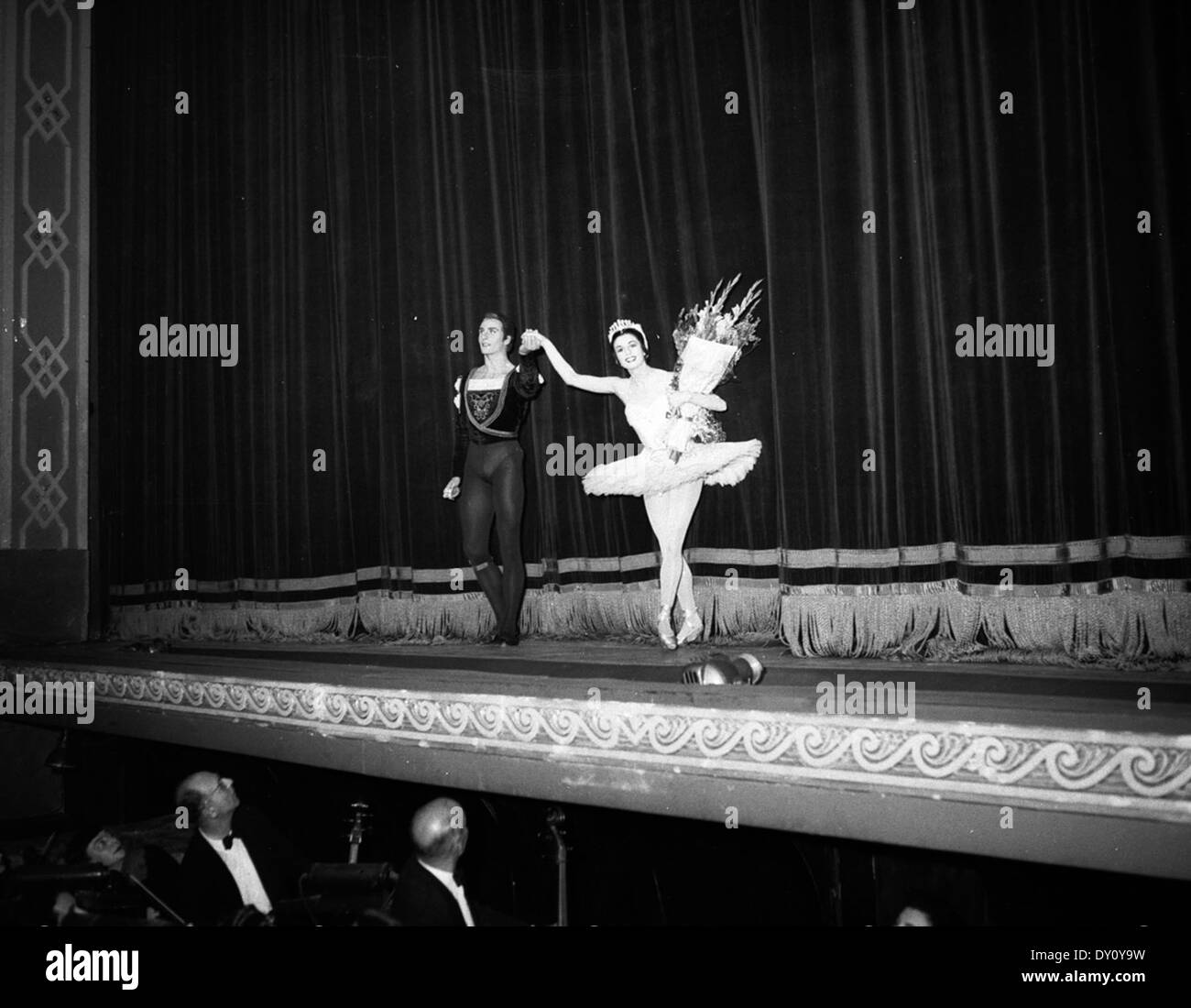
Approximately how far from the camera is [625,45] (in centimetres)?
496

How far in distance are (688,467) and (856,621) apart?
36.0 inches

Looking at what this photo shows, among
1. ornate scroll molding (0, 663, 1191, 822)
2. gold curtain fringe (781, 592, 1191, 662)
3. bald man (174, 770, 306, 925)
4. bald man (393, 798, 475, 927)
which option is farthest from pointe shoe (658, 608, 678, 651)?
bald man (174, 770, 306, 925)

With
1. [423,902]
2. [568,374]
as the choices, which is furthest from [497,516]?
[423,902]

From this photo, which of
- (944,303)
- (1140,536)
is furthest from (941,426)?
(1140,536)

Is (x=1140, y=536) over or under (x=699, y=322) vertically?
under

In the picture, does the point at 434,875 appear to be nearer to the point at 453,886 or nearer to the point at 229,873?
the point at 453,886

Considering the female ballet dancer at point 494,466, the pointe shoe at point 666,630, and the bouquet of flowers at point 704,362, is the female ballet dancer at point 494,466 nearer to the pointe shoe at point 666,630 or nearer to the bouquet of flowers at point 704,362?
the bouquet of flowers at point 704,362

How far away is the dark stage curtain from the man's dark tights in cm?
41

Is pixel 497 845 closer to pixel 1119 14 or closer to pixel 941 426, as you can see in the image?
pixel 941 426

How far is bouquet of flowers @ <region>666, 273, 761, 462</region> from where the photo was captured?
4102 mm

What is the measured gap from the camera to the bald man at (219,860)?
10.1 ft

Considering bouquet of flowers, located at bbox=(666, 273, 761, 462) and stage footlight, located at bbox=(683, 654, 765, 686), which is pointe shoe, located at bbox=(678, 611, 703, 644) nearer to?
bouquet of flowers, located at bbox=(666, 273, 761, 462)
